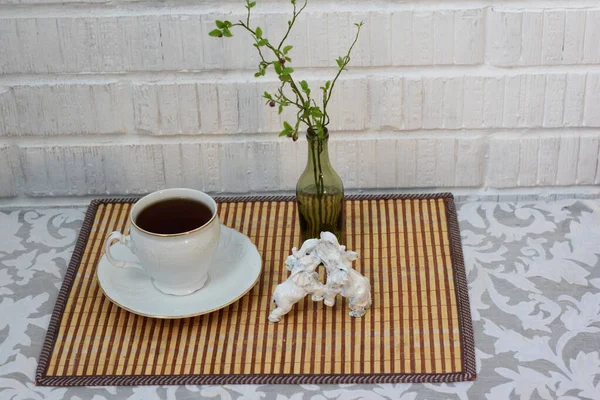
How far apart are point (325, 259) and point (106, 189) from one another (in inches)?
15.2

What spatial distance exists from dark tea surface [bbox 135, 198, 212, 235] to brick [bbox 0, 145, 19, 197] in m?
0.28

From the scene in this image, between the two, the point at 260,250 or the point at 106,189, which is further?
the point at 106,189

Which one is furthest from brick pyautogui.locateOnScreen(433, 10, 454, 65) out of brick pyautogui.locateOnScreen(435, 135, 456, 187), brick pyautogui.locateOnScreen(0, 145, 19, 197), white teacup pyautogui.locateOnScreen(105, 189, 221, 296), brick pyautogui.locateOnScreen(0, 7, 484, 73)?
brick pyautogui.locateOnScreen(0, 145, 19, 197)

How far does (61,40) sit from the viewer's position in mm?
1076

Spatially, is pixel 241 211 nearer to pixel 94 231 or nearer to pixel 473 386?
pixel 94 231

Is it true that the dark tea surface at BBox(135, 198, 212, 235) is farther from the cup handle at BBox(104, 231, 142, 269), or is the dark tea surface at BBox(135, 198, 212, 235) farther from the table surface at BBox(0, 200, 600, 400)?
the table surface at BBox(0, 200, 600, 400)

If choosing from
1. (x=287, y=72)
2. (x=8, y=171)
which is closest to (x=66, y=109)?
(x=8, y=171)

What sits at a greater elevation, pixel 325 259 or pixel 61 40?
pixel 61 40

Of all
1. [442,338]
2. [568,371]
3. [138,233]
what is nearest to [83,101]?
[138,233]

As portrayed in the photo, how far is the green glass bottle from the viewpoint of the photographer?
0.99 meters

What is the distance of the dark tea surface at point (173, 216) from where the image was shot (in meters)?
0.95

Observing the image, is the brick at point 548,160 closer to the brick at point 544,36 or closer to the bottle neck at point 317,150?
the brick at point 544,36

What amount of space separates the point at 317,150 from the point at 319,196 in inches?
2.4

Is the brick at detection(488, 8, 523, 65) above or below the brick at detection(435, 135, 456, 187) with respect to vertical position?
above
